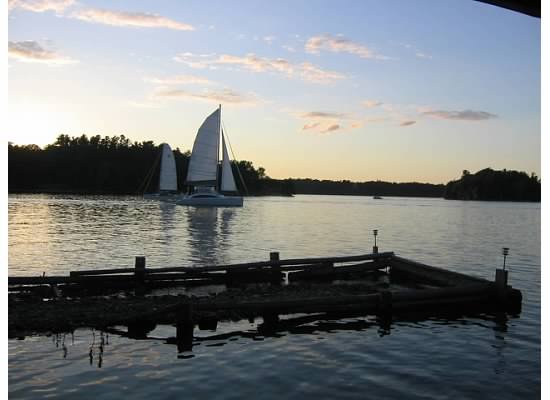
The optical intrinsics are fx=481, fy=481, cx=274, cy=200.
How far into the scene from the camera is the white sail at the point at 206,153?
284 feet

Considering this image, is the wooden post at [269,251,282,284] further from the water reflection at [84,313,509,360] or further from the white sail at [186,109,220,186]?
the white sail at [186,109,220,186]

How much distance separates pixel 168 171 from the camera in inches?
4579

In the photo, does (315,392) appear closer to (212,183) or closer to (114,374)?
Result: (114,374)

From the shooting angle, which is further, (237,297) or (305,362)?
(237,297)

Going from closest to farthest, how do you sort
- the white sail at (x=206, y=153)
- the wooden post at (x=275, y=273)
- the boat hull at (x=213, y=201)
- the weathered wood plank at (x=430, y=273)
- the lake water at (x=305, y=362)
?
the lake water at (x=305, y=362)
the weathered wood plank at (x=430, y=273)
the wooden post at (x=275, y=273)
the white sail at (x=206, y=153)
the boat hull at (x=213, y=201)

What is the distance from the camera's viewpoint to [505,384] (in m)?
11.3

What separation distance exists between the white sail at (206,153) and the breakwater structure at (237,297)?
65.6 meters

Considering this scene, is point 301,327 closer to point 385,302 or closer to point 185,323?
point 385,302

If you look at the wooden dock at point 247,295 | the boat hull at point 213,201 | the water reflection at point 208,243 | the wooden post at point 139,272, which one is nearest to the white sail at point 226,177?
the boat hull at point 213,201

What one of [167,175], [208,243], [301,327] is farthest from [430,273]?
[167,175]

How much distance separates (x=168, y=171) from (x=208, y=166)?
101ft

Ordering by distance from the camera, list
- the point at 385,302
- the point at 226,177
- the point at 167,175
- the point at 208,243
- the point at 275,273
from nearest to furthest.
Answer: the point at 385,302 < the point at 275,273 < the point at 208,243 < the point at 226,177 < the point at 167,175

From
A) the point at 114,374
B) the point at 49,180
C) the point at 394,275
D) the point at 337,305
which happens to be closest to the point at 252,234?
the point at 394,275

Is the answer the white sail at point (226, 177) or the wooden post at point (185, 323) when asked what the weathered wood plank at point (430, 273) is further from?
the white sail at point (226, 177)
